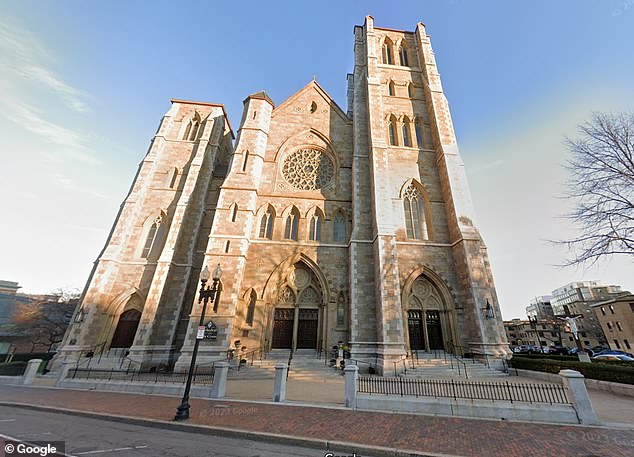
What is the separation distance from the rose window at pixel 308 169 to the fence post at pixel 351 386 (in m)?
13.9

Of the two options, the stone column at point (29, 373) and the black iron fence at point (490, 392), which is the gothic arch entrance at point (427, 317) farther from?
the stone column at point (29, 373)

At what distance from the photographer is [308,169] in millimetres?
19500

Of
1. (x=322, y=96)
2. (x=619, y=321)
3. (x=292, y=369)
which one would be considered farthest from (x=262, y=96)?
(x=619, y=321)

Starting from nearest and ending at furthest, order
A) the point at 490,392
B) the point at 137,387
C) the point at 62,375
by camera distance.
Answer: the point at 490,392 < the point at 137,387 < the point at 62,375

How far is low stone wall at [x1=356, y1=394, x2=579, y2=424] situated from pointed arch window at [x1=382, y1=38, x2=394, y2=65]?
2680cm

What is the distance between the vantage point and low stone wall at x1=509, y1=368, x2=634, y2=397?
8171 mm

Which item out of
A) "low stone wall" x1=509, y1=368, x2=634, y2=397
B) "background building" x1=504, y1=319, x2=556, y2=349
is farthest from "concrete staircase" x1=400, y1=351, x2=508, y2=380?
"background building" x1=504, y1=319, x2=556, y2=349

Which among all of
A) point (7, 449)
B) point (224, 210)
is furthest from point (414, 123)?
point (7, 449)

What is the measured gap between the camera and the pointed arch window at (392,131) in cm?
1936

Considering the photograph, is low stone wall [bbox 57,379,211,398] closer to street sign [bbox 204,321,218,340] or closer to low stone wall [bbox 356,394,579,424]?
street sign [bbox 204,321,218,340]

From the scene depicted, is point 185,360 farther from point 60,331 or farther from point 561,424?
point 60,331

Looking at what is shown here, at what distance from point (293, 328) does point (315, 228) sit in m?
6.79

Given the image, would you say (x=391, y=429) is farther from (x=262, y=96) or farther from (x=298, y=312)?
(x=262, y=96)

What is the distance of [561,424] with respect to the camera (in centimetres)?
555
